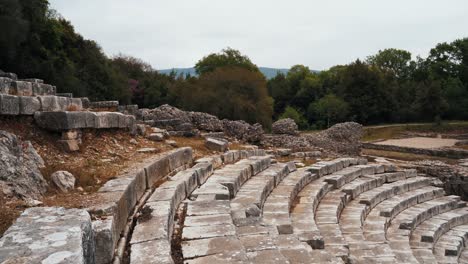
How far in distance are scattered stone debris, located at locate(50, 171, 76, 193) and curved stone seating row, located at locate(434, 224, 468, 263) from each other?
823 cm

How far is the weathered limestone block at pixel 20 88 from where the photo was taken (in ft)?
23.0

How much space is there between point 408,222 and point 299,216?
4.18 metres

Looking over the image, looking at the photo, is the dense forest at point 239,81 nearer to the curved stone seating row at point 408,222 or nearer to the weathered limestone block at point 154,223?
the curved stone seating row at point 408,222

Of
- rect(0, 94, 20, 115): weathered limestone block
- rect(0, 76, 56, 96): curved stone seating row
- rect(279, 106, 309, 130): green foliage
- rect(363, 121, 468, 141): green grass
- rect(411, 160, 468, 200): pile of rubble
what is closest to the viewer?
rect(0, 94, 20, 115): weathered limestone block

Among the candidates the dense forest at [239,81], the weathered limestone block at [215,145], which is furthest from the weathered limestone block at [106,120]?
the dense forest at [239,81]

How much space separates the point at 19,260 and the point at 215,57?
2019 inches

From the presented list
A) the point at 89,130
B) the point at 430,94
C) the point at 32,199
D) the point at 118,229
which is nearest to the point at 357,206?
the point at 89,130

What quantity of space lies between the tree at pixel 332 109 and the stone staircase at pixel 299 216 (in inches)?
1306

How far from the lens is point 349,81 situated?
167 feet

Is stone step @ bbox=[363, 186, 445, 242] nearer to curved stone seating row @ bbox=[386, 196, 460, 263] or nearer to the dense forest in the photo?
curved stone seating row @ bbox=[386, 196, 460, 263]

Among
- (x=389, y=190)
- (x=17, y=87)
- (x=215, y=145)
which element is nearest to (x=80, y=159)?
(x=17, y=87)

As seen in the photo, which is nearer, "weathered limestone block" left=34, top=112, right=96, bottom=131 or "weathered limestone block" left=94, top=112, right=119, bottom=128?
"weathered limestone block" left=34, top=112, right=96, bottom=131

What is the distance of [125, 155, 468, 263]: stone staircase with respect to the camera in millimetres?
4125

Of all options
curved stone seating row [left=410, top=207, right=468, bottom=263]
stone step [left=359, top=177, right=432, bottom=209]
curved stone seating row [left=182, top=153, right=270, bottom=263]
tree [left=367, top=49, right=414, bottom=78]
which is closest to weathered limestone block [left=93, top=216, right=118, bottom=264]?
curved stone seating row [left=182, top=153, right=270, bottom=263]
